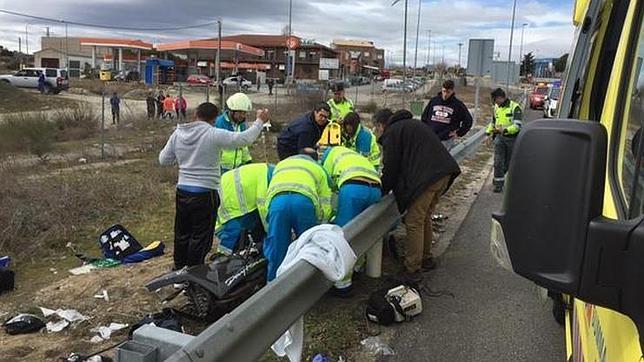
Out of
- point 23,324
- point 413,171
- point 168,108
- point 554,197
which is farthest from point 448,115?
point 168,108

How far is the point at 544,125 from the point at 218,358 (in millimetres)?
1629

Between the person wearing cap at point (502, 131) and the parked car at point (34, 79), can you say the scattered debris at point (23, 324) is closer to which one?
the person wearing cap at point (502, 131)

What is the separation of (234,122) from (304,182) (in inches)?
103

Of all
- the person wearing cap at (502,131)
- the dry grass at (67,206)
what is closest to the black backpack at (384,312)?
the dry grass at (67,206)

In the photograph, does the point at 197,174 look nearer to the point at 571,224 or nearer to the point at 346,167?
the point at 346,167

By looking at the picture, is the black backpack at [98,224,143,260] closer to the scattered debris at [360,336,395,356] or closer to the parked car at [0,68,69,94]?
the scattered debris at [360,336,395,356]

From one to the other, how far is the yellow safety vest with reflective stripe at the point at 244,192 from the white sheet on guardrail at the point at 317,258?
1.27 m

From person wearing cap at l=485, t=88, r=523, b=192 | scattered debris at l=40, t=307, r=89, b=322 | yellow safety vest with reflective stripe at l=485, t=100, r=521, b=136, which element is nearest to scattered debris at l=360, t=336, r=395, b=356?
scattered debris at l=40, t=307, r=89, b=322

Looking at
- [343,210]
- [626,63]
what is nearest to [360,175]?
[343,210]

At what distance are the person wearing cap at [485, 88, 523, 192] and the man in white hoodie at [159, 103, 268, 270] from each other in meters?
5.76

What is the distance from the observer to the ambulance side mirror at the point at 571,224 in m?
1.15

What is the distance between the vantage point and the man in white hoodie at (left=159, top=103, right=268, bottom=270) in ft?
19.6

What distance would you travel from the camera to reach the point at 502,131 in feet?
35.1

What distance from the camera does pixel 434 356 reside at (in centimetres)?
401
